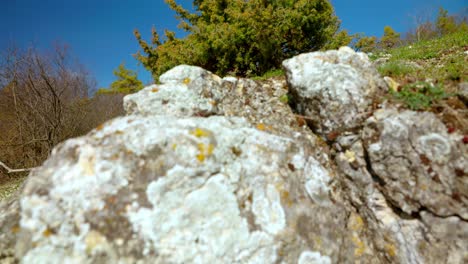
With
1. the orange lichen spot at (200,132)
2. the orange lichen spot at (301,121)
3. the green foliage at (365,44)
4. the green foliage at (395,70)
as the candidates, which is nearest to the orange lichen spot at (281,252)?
the orange lichen spot at (200,132)

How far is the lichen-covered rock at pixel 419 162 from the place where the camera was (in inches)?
122

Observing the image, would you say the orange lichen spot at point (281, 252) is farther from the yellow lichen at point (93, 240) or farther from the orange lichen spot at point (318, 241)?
the yellow lichen at point (93, 240)

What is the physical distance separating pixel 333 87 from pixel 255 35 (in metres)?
6.58

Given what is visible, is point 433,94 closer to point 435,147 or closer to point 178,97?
point 435,147

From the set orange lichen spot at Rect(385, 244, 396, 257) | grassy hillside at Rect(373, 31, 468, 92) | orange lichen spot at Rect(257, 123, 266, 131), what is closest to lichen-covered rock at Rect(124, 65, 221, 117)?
orange lichen spot at Rect(257, 123, 266, 131)

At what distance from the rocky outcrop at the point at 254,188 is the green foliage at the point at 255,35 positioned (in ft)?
20.0

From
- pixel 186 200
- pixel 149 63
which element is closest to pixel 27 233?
pixel 186 200

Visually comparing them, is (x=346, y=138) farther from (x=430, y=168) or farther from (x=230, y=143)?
(x=230, y=143)

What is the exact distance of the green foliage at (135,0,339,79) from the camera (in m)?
9.45

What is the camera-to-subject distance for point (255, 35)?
9.54m

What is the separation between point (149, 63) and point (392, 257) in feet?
50.0

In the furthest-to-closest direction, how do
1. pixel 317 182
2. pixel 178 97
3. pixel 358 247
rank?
pixel 178 97 < pixel 317 182 < pixel 358 247

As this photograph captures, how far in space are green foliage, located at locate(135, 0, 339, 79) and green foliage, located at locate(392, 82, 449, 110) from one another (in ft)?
21.7

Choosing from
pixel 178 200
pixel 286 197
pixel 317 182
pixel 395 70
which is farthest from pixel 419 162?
pixel 178 200
